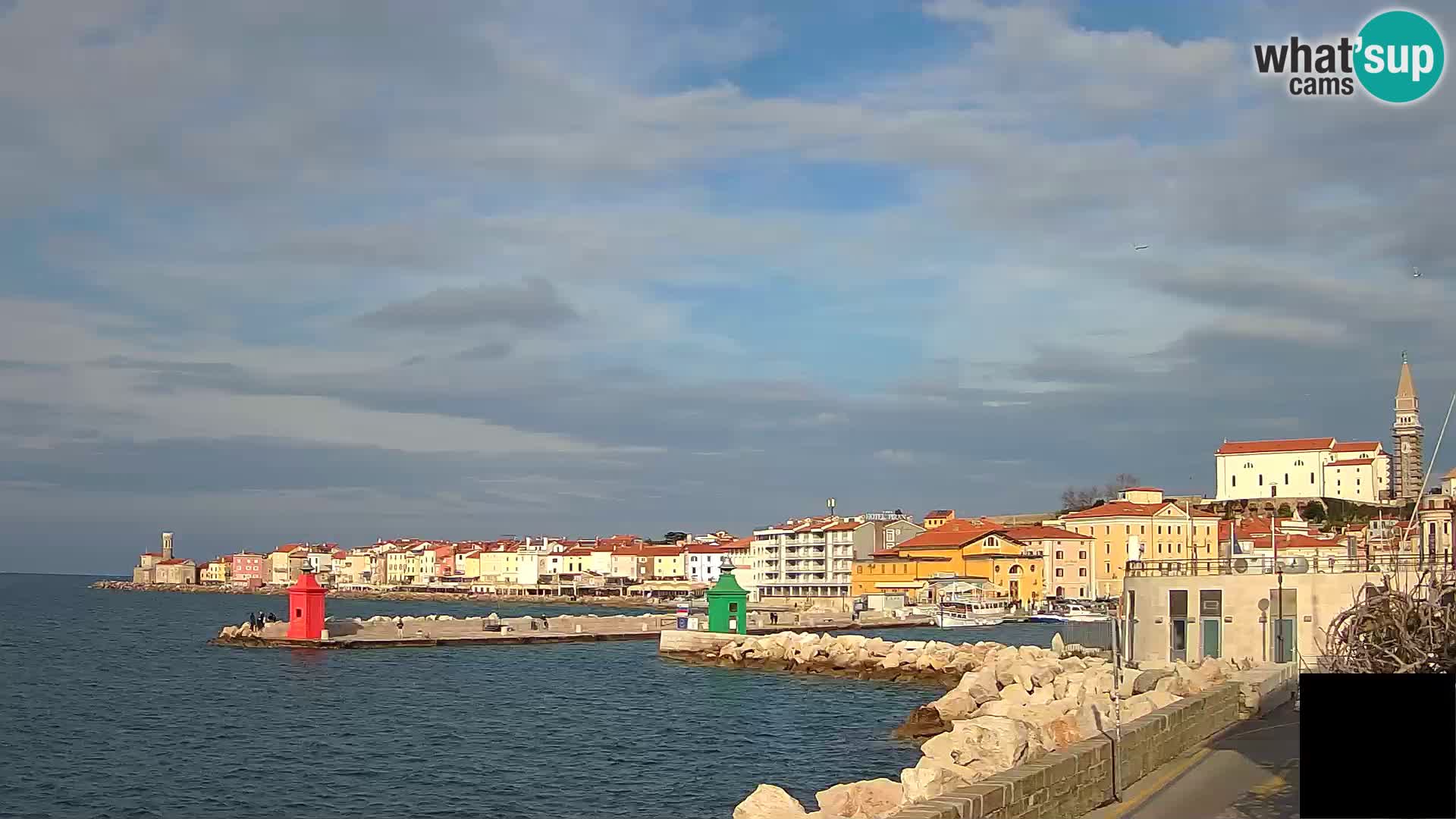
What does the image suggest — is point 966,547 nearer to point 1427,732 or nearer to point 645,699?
point 645,699

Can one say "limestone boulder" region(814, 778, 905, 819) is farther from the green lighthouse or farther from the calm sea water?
the green lighthouse

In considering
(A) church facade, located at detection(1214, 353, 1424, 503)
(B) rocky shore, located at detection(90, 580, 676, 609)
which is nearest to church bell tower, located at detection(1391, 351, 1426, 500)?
(A) church facade, located at detection(1214, 353, 1424, 503)

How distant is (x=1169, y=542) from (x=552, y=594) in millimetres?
77825

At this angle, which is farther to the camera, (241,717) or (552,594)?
(552,594)

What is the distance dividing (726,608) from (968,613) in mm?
29425

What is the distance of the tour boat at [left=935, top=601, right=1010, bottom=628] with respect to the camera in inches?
3477

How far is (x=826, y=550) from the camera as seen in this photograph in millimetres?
117062

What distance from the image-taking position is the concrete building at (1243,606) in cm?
2964

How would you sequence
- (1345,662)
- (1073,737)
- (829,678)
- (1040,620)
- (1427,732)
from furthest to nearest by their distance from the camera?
(1040,620) → (829,678) → (1073,737) → (1345,662) → (1427,732)

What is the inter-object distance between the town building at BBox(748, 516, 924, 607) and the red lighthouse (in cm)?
5077

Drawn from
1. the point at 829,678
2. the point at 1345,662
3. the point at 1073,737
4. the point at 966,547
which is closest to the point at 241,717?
the point at 829,678

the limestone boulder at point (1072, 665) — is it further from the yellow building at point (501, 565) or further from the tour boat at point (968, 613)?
the yellow building at point (501, 565)

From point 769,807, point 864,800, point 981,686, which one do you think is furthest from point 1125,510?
point 769,807

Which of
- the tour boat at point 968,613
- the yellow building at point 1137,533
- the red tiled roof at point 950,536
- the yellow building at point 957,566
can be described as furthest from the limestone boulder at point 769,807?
the red tiled roof at point 950,536
